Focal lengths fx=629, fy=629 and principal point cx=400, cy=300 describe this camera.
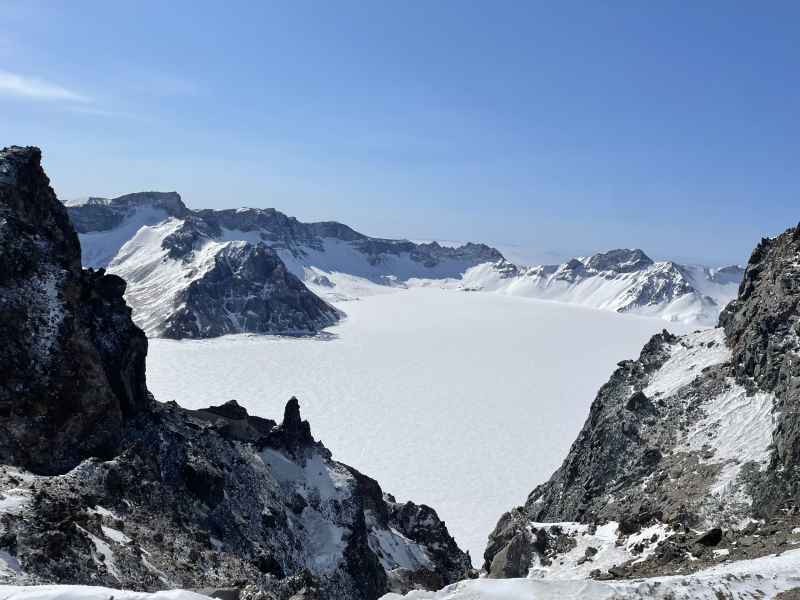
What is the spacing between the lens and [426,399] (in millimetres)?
122562

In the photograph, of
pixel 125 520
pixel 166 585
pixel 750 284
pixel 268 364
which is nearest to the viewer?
pixel 166 585

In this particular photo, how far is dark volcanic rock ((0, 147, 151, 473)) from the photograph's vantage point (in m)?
33.7

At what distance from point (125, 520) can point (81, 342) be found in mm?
13353

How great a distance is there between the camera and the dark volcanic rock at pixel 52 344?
33.7m

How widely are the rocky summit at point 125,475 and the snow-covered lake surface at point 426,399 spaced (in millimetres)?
20801

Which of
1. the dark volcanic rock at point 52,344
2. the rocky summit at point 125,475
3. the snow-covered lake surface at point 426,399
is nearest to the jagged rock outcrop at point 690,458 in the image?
the rocky summit at point 125,475

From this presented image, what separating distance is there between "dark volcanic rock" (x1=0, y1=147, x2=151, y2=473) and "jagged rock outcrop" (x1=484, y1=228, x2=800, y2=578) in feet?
86.2

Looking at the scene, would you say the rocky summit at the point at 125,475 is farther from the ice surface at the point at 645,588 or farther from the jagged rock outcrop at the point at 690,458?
the jagged rock outcrop at the point at 690,458

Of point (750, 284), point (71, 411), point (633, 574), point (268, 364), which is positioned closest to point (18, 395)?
point (71, 411)

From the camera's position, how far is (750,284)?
5572 centimetres

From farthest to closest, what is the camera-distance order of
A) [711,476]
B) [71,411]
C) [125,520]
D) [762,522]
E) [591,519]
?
1. [591,519]
2. [711,476]
3. [71,411]
4. [762,522]
5. [125,520]

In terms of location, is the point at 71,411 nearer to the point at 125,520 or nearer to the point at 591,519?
the point at 125,520

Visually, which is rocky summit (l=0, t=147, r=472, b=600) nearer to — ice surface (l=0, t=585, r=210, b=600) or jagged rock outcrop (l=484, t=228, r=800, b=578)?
ice surface (l=0, t=585, r=210, b=600)

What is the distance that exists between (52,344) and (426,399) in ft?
300
